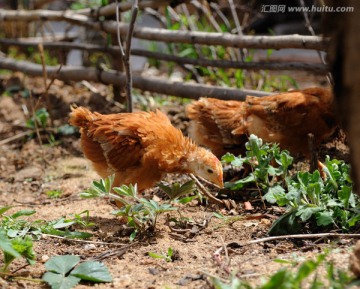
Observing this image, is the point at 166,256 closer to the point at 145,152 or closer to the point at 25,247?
the point at 25,247

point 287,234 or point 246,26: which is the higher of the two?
point 246,26

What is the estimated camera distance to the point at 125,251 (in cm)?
303

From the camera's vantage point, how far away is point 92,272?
8.47 ft

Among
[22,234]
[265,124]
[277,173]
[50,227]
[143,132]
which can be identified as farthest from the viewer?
[265,124]

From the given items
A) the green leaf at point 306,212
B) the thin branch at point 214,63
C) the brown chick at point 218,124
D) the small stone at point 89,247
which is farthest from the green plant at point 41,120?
the green leaf at point 306,212

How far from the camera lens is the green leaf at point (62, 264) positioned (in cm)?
256

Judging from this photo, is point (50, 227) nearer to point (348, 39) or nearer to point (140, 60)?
point (348, 39)

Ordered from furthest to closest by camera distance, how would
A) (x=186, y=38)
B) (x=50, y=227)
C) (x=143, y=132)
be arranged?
1. (x=186, y=38)
2. (x=143, y=132)
3. (x=50, y=227)

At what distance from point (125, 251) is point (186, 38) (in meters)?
3.02

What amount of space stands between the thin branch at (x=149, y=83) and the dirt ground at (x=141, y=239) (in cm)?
96

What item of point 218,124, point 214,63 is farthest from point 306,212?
point 214,63

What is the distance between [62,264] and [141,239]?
70 centimetres

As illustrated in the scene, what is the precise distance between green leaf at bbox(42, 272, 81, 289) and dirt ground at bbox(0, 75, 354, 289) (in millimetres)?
68

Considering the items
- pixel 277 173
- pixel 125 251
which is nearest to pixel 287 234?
pixel 277 173
